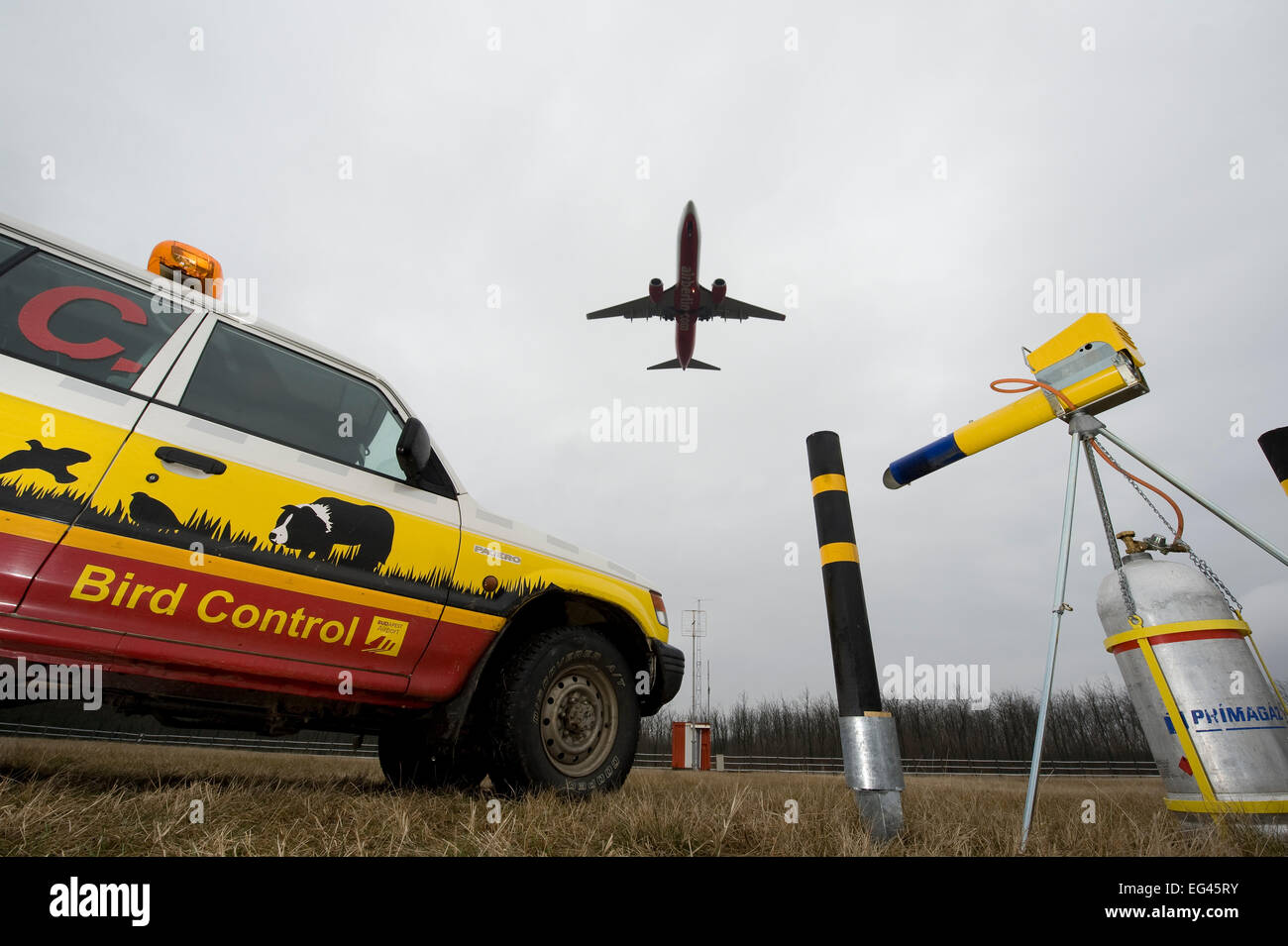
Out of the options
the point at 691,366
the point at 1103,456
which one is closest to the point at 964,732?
the point at 691,366

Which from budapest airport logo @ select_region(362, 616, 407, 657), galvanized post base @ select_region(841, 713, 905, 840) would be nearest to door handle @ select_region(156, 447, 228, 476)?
budapest airport logo @ select_region(362, 616, 407, 657)

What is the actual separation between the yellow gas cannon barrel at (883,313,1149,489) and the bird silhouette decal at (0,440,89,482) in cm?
374

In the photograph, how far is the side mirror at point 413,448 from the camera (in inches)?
123

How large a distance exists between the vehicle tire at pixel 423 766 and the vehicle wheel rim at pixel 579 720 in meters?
0.56

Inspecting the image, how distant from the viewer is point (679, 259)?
2331cm

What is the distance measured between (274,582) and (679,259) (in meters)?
22.5

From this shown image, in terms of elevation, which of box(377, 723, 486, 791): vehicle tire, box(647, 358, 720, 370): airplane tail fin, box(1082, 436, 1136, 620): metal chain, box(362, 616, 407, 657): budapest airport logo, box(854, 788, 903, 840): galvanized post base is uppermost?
box(647, 358, 720, 370): airplane tail fin

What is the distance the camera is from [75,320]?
8.08 feet

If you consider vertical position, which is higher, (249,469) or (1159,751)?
(249,469)

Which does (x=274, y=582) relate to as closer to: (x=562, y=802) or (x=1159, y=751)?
(x=562, y=802)

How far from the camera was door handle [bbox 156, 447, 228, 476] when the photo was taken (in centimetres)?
244

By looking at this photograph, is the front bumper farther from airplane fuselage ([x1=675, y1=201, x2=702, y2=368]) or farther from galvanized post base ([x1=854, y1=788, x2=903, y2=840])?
airplane fuselage ([x1=675, y1=201, x2=702, y2=368])

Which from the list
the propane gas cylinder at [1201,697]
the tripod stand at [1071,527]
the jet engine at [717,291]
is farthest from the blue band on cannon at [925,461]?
the jet engine at [717,291]
